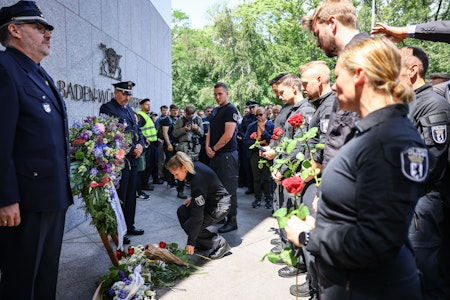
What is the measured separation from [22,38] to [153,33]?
9.42m

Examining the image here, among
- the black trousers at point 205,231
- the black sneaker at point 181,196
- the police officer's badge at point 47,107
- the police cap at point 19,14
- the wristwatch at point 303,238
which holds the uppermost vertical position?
the police cap at point 19,14

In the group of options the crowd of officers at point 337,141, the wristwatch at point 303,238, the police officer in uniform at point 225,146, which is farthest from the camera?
the police officer in uniform at point 225,146

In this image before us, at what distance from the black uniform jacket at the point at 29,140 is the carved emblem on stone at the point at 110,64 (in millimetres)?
4225

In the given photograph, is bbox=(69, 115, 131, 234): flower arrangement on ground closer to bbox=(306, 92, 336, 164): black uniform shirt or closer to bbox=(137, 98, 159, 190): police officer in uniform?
bbox=(306, 92, 336, 164): black uniform shirt

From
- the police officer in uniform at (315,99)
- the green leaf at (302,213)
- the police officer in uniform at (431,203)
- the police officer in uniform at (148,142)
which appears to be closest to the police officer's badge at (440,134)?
the police officer in uniform at (431,203)

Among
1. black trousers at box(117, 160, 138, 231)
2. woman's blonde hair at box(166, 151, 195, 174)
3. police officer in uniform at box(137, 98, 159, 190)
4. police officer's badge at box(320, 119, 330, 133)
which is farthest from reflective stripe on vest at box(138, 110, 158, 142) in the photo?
police officer's badge at box(320, 119, 330, 133)

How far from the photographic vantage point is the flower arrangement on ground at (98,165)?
3.19 meters

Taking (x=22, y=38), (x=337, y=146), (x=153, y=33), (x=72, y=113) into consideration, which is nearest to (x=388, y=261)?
(x=337, y=146)

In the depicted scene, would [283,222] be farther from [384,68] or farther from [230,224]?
[230,224]

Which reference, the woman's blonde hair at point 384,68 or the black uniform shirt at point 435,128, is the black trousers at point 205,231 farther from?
the woman's blonde hair at point 384,68

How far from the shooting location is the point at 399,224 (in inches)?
46.9

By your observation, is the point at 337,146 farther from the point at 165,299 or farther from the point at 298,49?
the point at 298,49

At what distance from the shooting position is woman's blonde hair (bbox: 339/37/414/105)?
1.29 m

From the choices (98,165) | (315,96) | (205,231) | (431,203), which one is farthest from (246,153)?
(431,203)
